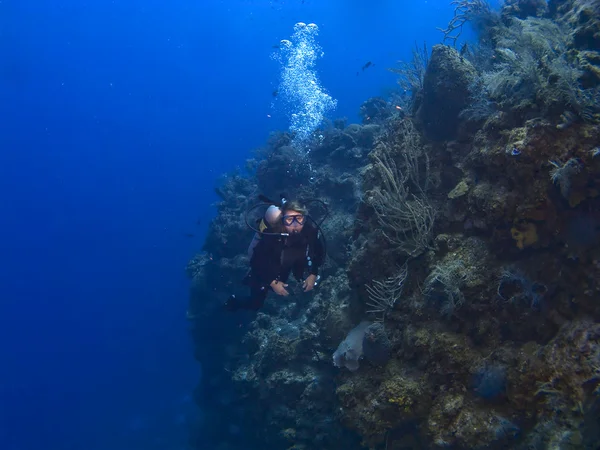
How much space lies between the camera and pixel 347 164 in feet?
43.7

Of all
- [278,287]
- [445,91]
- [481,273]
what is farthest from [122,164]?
[481,273]

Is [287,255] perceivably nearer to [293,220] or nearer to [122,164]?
[293,220]

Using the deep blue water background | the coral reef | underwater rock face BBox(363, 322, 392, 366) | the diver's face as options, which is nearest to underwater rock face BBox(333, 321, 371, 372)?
the coral reef

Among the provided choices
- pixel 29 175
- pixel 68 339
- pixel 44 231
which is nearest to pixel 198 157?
pixel 44 231

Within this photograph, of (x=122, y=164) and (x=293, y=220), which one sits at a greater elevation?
(x=122, y=164)

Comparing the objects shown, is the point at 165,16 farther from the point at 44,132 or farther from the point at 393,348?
the point at 393,348

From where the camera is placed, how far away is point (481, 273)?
410cm

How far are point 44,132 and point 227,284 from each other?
126144 mm

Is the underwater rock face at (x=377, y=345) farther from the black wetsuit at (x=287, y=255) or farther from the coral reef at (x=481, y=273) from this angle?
the black wetsuit at (x=287, y=255)

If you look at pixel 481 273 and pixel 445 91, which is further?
pixel 445 91

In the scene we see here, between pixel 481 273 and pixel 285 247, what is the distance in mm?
3201

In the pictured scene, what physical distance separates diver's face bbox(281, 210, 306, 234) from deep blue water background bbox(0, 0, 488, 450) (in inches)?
1031

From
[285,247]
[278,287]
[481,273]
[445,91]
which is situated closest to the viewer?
[481,273]

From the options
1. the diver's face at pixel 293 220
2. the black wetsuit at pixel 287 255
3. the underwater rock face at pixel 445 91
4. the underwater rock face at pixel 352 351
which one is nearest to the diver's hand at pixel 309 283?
the black wetsuit at pixel 287 255
